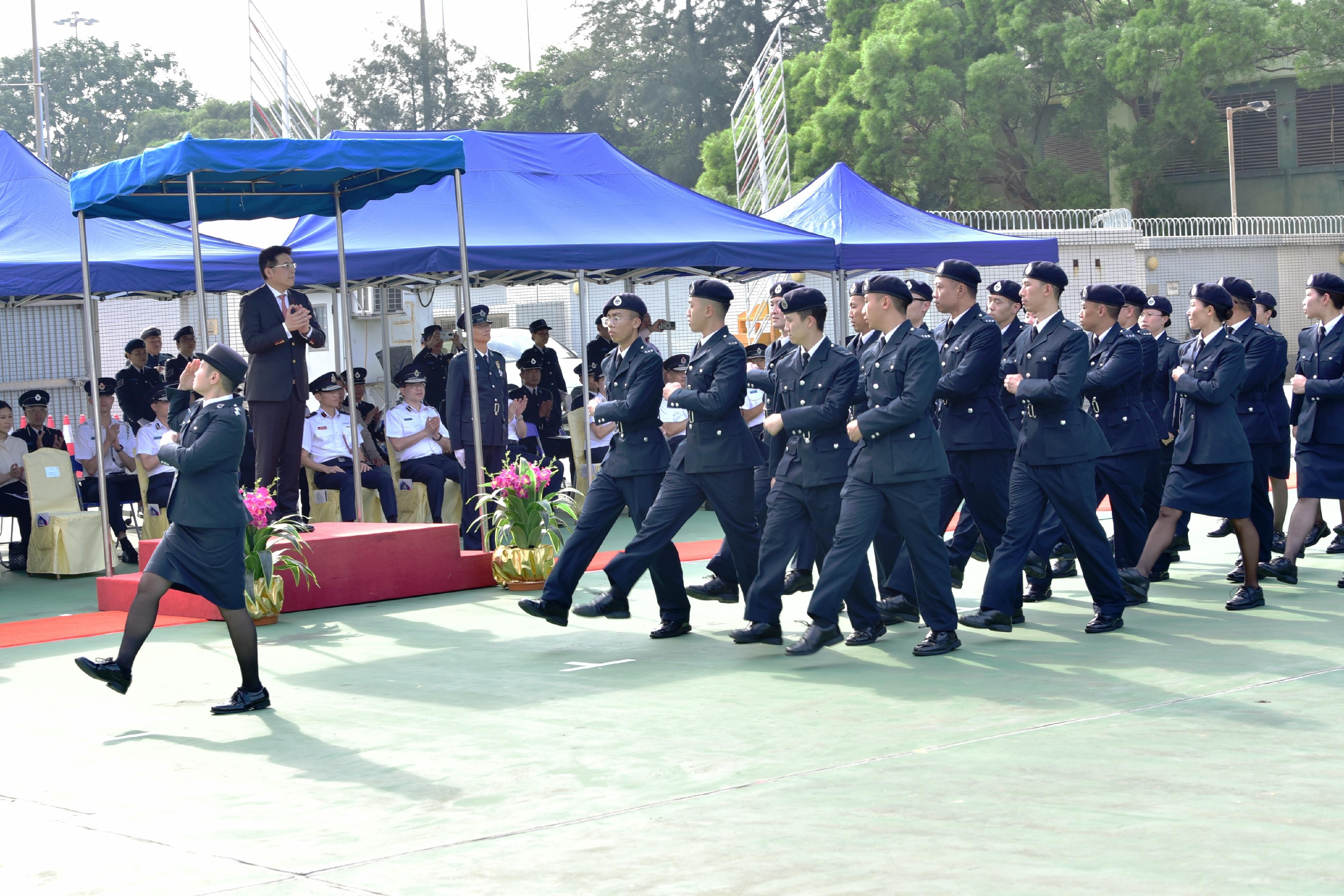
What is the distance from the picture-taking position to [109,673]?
6160 mm

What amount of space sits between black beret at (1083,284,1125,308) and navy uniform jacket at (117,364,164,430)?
26.4 feet

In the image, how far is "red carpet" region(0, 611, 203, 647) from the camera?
27.2 feet

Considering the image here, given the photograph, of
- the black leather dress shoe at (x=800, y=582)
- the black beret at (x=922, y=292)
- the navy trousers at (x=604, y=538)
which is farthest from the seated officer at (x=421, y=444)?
the navy trousers at (x=604, y=538)

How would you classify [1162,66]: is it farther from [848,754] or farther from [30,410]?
[848,754]

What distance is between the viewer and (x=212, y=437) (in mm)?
6277

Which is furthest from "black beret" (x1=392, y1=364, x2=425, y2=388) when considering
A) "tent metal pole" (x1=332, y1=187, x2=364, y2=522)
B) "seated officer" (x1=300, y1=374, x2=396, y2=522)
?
"tent metal pole" (x1=332, y1=187, x2=364, y2=522)

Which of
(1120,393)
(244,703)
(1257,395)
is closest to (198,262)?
(244,703)

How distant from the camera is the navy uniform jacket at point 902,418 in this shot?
6746mm

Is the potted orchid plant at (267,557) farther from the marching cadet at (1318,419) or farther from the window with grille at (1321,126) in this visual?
the window with grille at (1321,126)

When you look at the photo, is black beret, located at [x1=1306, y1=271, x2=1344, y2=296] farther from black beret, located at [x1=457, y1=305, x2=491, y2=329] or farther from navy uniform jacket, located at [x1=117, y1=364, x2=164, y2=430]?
navy uniform jacket, located at [x1=117, y1=364, x2=164, y2=430]

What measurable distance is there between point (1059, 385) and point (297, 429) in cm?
476

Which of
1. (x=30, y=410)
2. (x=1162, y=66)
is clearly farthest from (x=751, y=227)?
(x=1162, y=66)

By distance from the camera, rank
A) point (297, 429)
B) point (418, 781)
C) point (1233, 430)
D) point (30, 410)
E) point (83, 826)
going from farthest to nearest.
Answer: point (30, 410) < point (297, 429) < point (1233, 430) < point (418, 781) < point (83, 826)

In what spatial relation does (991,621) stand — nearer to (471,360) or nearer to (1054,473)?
(1054,473)
